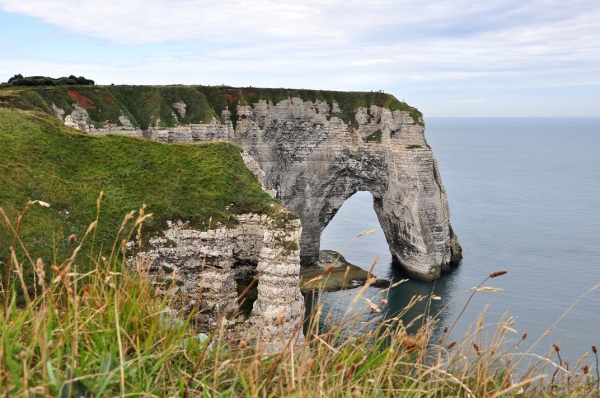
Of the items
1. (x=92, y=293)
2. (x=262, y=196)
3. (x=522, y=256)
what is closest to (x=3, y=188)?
(x=262, y=196)

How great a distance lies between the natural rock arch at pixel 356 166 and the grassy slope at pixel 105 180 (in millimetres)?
39064

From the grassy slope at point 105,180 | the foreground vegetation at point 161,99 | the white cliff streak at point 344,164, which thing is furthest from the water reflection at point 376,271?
the foreground vegetation at point 161,99

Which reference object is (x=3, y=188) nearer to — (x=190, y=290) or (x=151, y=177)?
(x=151, y=177)

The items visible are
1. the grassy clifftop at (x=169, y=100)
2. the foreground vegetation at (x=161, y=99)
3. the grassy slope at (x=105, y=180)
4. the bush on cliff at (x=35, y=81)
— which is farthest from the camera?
the bush on cliff at (x=35, y=81)

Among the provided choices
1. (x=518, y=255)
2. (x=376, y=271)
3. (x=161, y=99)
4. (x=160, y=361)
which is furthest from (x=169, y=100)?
(x=160, y=361)

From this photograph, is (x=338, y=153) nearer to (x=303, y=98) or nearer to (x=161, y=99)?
(x=303, y=98)

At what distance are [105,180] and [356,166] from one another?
158ft

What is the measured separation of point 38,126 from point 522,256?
68.3m

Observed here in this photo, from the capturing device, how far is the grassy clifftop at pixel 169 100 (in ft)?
193

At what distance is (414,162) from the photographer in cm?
6838

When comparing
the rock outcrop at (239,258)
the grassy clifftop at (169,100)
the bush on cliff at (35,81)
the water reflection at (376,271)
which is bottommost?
the water reflection at (376,271)

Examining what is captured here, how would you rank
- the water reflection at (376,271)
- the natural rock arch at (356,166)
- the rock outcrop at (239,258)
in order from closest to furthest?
the rock outcrop at (239,258) < the water reflection at (376,271) < the natural rock arch at (356,166)

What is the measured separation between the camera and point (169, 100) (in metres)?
68.2

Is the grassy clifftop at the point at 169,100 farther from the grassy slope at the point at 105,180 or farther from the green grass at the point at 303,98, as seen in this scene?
the grassy slope at the point at 105,180
